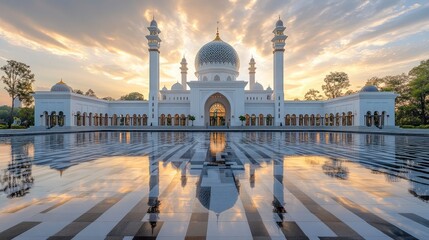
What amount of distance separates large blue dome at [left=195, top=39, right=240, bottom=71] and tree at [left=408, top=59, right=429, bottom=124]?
28.6 m

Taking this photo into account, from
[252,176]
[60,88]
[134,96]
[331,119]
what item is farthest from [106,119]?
[252,176]

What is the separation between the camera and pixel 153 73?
1767 inches

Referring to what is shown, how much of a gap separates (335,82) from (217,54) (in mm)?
25419

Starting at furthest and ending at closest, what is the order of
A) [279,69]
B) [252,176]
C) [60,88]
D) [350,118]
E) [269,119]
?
1. [269,119]
2. [279,69]
3. [350,118]
4. [60,88]
5. [252,176]

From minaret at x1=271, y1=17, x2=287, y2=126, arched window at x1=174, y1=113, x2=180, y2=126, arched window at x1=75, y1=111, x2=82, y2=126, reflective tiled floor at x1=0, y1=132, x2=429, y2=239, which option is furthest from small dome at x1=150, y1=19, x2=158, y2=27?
reflective tiled floor at x1=0, y1=132, x2=429, y2=239

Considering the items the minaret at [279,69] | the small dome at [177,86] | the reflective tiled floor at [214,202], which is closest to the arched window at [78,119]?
the small dome at [177,86]

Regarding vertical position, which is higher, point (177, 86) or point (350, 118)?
point (177, 86)

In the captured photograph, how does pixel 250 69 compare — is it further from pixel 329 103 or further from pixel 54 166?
pixel 54 166

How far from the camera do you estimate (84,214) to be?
140 inches

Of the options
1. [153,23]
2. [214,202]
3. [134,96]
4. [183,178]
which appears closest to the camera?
[214,202]

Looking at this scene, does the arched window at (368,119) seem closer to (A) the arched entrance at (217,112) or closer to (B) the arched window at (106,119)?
(A) the arched entrance at (217,112)

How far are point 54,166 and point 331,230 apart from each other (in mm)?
7262

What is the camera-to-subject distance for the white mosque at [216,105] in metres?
38.5

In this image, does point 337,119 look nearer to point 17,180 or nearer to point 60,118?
point 60,118
